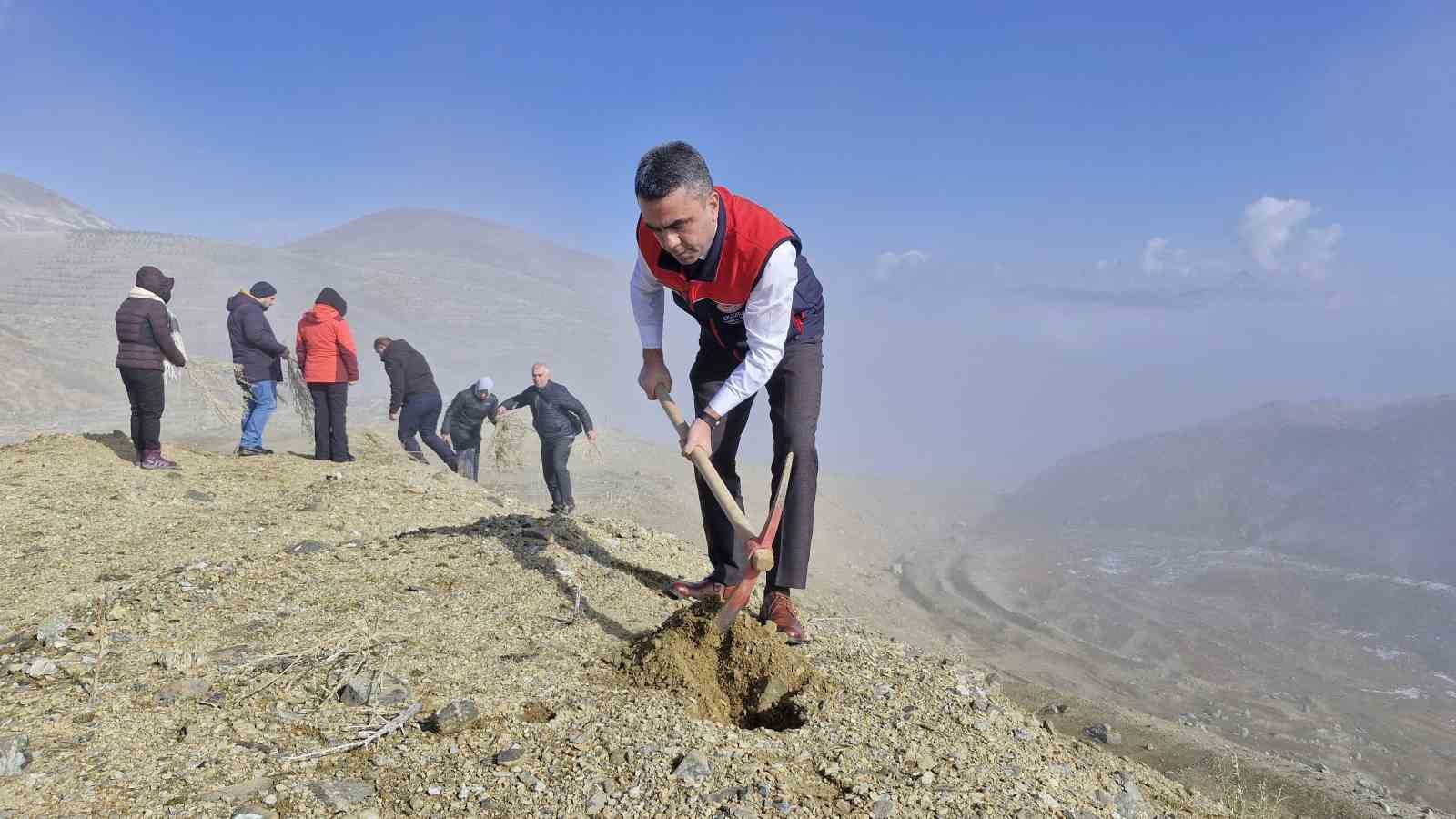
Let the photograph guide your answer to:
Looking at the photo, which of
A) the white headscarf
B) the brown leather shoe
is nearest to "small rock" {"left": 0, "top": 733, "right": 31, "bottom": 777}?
the brown leather shoe

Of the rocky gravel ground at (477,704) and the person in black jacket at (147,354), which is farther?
the person in black jacket at (147,354)

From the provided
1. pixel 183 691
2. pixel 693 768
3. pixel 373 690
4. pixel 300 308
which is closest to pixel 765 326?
pixel 693 768

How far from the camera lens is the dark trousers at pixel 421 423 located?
9344 millimetres

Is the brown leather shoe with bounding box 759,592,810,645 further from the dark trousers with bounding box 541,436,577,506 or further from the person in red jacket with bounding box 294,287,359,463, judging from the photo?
the dark trousers with bounding box 541,436,577,506

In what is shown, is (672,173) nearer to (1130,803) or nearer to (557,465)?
(1130,803)

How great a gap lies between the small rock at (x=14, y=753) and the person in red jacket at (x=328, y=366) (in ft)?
18.9

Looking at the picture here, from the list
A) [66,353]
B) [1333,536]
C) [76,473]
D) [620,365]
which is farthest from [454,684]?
[620,365]

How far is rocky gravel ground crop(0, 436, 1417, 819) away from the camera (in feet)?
6.95

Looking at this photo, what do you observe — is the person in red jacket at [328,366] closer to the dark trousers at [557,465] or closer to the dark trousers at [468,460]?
the dark trousers at [468,460]

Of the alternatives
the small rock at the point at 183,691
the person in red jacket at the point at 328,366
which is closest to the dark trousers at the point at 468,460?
the person in red jacket at the point at 328,366

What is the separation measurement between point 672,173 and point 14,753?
7.95ft

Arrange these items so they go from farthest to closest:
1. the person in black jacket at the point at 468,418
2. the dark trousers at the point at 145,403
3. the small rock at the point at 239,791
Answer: the person in black jacket at the point at 468,418, the dark trousers at the point at 145,403, the small rock at the point at 239,791

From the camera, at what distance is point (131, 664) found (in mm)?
2709

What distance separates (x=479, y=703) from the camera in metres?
2.56
